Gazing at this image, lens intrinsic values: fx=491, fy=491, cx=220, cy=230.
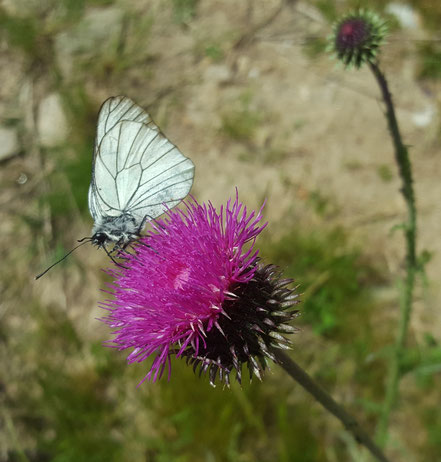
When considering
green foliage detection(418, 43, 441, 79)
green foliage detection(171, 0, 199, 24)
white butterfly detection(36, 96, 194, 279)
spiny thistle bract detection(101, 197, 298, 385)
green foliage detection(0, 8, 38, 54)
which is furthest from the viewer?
green foliage detection(0, 8, 38, 54)

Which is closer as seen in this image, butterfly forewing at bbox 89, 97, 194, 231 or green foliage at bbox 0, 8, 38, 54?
butterfly forewing at bbox 89, 97, 194, 231

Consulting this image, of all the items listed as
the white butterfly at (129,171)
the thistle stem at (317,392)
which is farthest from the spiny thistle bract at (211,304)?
the white butterfly at (129,171)

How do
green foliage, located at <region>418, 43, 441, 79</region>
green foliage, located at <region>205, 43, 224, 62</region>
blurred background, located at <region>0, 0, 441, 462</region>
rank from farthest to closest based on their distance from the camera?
1. green foliage, located at <region>205, 43, 224, 62</region>
2. green foliage, located at <region>418, 43, 441, 79</region>
3. blurred background, located at <region>0, 0, 441, 462</region>

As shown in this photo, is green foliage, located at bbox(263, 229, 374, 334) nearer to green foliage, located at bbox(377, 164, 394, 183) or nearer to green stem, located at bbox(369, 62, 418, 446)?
green foliage, located at bbox(377, 164, 394, 183)

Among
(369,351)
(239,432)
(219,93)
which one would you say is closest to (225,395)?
(239,432)

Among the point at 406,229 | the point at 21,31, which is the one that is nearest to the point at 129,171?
the point at 406,229

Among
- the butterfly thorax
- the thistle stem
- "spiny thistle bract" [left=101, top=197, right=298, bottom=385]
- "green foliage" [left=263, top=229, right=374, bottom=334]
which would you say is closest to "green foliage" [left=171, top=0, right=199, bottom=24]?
"green foliage" [left=263, top=229, right=374, bottom=334]
